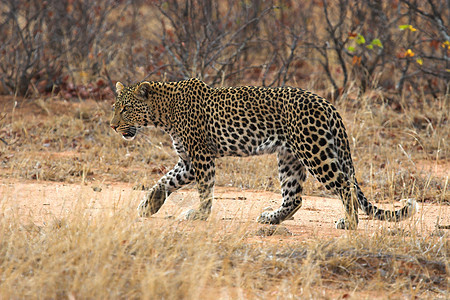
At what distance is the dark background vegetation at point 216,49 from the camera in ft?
35.2

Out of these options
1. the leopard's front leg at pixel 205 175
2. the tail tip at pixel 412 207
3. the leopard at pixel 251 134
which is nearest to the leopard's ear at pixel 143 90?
the leopard at pixel 251 134

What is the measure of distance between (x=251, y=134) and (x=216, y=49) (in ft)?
16.2

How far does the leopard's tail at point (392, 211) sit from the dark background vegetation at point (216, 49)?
478cm

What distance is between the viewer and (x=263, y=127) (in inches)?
232

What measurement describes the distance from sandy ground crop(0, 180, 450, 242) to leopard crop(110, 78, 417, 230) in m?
0.18

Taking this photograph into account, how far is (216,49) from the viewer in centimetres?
1061

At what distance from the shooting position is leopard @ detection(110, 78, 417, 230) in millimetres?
5559

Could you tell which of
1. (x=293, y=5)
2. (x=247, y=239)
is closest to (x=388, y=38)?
(x=293, y=5)

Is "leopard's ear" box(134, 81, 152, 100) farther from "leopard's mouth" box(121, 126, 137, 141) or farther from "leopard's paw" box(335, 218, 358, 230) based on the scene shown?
"leopard's paw" box(335, 218, 358, 230)

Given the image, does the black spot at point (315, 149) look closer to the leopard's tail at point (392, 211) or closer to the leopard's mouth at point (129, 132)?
the leopard's tail at point (392, 211)

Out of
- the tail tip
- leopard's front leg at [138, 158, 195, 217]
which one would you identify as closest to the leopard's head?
leopard's front leg at [138, 158, 195, 217]

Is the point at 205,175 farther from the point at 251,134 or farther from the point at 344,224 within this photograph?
the point at 344,224

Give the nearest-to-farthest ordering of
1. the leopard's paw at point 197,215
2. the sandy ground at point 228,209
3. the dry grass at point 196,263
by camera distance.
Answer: the dry grass at point 196,263 → the sandy ground at point 228,209 → the leopard's paw at point 197,215

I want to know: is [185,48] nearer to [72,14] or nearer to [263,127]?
[72,14]
